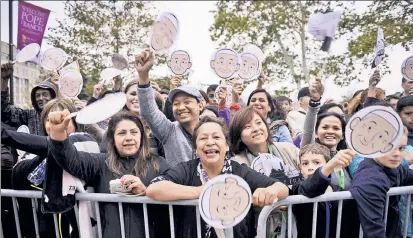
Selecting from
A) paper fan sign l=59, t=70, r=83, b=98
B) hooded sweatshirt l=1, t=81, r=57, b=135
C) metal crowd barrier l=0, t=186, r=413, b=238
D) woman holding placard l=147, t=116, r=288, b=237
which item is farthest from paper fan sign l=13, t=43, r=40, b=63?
woman holding placard l=147, t=116, r=288, b=237

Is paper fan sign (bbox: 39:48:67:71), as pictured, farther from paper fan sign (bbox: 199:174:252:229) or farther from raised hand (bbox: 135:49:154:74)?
paper fan sign (bbox: 199:174:252:229)

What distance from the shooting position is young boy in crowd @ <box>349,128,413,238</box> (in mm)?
2570

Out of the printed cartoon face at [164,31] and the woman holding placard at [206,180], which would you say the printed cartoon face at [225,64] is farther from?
the woman holding placard at [206,180]

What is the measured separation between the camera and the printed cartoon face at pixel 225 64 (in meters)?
5.43

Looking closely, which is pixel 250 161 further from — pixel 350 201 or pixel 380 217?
pixel 380 217

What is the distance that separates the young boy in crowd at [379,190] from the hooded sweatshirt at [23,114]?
11.4 ft

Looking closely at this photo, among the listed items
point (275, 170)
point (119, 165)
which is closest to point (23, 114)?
point (119, 165)

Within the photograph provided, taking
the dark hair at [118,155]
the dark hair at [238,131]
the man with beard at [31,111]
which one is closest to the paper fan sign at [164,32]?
the dark hair at [118,155]

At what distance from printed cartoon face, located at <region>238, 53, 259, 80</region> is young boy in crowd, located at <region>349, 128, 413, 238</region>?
2.97 metres

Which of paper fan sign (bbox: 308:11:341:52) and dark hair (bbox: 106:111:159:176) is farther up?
paper fan sign (bbox: 308:11:341:52)

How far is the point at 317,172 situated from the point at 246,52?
11.8 feet

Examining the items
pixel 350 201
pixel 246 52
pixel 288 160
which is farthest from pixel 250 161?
pixel 246 52

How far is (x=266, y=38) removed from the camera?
2059cm

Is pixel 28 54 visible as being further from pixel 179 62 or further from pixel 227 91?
pixel 227 91
